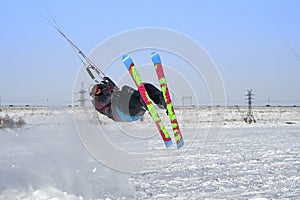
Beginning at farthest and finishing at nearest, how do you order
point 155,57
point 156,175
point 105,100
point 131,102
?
point 156,175
point 155,57
point 131,102
point 105,100

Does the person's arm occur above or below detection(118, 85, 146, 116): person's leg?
above

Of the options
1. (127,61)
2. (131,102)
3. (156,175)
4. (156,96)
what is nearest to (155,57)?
(127,61)

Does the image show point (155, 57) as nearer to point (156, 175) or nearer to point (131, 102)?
point (131, 102)

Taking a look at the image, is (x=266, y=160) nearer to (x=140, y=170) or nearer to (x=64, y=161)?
(x=140, y=170)

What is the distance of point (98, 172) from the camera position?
38.2 ft

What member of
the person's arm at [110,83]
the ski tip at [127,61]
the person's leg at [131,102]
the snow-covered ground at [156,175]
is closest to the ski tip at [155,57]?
the ski tip at [127,61]

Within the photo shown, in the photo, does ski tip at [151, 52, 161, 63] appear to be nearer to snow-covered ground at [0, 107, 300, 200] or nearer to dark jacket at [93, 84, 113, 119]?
dark jacket at [93, 84, 113, 119]

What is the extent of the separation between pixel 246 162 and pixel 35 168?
6969 mm

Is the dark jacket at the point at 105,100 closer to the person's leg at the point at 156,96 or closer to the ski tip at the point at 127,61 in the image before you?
the ski tip at the point at 127,61

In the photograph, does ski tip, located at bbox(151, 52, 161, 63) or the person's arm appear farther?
ski tip, located at bbox(151, 52, 161, 63)

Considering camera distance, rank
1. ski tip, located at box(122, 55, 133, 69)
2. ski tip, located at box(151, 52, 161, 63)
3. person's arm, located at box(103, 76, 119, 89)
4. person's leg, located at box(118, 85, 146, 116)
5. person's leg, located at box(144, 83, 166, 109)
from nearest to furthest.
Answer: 1. person's leg, located at box(118, 85, 146, 116)
2. person's leg, located at box(144, 83, 166, 109)
3. person's arm, located at box(103, 76, 119, 89)
4. ski tip, located at box(151, 52, 161, 63)
5. ski tip, located at box(122, 55, 133, 69)

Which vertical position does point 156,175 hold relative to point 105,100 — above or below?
below

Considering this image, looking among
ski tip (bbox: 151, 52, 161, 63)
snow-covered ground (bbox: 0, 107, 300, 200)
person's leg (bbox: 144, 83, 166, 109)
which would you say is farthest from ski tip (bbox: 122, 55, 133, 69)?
snow-covered ground (bbox: 0, 107, 300, 200)

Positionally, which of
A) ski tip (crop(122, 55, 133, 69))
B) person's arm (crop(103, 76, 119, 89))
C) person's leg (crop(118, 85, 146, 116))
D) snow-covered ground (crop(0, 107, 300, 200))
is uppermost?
ski tip (crop(122, 55, 133, 69))
